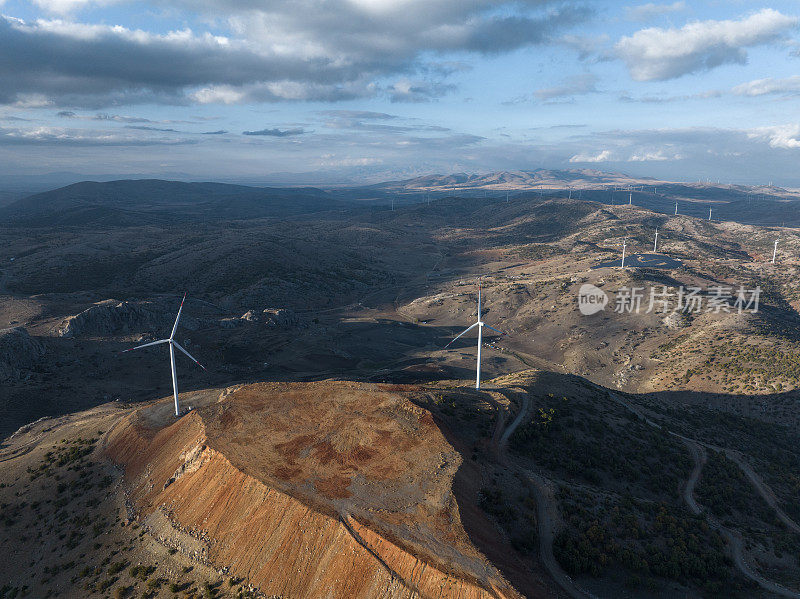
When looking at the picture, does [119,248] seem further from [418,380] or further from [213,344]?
[418,380]

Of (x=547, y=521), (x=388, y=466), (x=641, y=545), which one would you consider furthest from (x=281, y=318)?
(x=641, y=545)

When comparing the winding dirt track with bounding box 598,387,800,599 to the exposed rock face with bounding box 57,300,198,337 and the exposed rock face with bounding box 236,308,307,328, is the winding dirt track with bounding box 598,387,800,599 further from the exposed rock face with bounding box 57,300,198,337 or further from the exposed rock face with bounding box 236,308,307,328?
the exposed rock face with bounding box 57,300,198,337

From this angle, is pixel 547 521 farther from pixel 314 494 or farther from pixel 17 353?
pixel 17 353

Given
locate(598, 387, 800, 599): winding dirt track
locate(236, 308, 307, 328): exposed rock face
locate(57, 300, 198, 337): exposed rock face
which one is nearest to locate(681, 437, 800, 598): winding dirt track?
locate(598, 387, 800, 599): winding dirt track

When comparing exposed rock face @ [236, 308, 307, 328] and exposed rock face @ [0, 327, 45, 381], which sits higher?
exposed rock face @ [0, 327, 45, 381]

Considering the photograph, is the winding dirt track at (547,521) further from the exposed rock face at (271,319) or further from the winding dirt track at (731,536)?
the exposed rock face at (271,319)

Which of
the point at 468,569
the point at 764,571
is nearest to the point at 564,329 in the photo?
the point at 764,571

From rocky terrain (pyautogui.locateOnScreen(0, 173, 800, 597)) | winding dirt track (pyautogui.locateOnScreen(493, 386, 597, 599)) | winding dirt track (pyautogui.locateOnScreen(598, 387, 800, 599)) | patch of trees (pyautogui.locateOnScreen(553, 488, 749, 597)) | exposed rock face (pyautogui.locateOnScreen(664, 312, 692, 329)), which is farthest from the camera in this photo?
exposed rock face (pyautogui.locateOnScreen(664, 312, 692, 329))
